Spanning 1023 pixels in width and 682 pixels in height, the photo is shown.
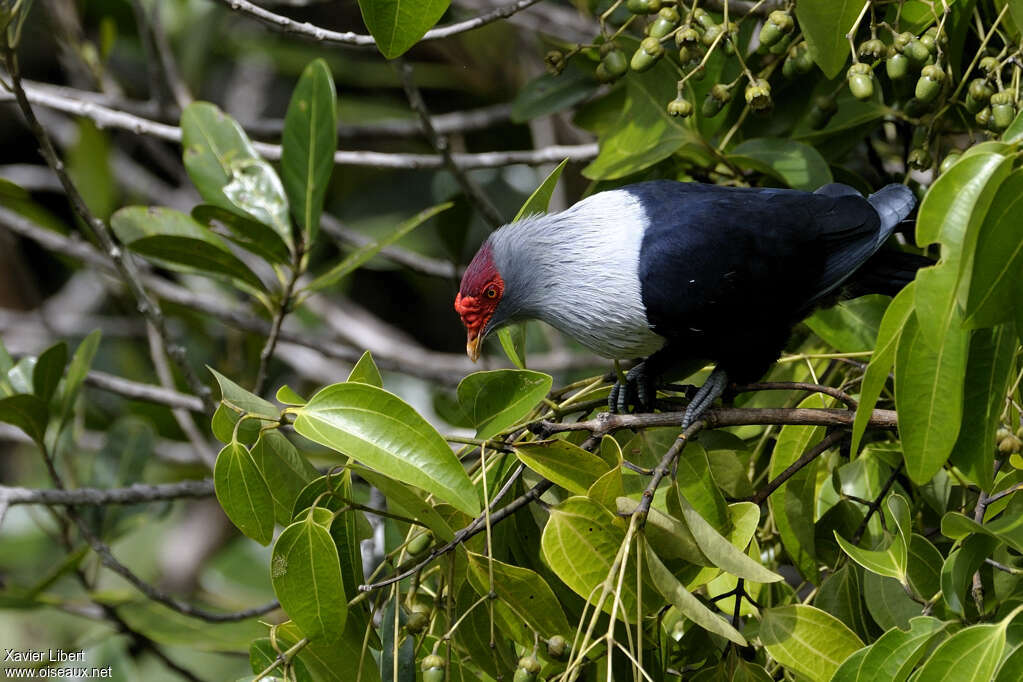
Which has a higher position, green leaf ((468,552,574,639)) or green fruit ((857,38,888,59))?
green fruit ((857,38,888,59))

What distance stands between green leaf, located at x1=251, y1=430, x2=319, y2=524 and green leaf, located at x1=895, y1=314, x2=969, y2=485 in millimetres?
1155

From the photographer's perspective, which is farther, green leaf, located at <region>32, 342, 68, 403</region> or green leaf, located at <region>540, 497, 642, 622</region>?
green leaf, located at <region>32, 342, 68, 403</region>

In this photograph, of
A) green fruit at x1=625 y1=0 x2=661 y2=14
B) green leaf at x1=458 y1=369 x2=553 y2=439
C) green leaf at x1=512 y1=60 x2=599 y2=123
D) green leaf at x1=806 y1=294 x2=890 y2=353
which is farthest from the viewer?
green leaf at x1=512 y1=60 x2=599 y2=123

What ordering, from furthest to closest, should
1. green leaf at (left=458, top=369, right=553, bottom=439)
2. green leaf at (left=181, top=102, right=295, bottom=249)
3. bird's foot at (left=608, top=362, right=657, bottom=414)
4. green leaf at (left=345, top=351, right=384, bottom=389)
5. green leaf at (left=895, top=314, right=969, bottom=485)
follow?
green leaf at (left=181, top=102, right=295, bottom=249) → bird's foot at (left=608, top=362, right=657, bottom=414) → green leaf at (left=458, top=369, right=553, bottom=439) → green leaf at (left=345, top=351, right=384, bottom=389) → green leaf at (left=895, top=314, right=969, bottom=485)

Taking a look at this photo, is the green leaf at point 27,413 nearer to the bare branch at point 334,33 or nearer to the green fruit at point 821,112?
the bare branch at point 334,33

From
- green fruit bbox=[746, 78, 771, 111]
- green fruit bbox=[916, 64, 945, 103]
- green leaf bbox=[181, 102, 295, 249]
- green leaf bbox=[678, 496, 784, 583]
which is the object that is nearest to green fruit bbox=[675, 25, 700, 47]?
green fruit bbox=[746, 78, 771, 111]

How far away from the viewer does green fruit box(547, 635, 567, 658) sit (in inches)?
74.0

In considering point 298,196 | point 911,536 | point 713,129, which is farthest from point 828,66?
point 298,196

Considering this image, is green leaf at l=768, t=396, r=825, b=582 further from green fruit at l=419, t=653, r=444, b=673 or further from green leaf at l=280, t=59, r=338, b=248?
green leaf at l=280, t=59, r=338, b=248

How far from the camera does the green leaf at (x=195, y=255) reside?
9.87 ft

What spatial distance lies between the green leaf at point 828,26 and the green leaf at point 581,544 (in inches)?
42.9

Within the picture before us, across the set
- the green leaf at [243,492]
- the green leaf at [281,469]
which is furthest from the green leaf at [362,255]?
the green leaf at [243,492]

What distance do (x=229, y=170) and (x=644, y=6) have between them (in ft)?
4.76

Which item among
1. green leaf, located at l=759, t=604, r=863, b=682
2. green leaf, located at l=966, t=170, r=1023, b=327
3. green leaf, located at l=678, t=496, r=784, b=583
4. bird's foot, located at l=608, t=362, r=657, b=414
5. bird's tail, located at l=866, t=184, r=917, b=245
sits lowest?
bird's foot, located at l=608, t=362, r=657, b=414
